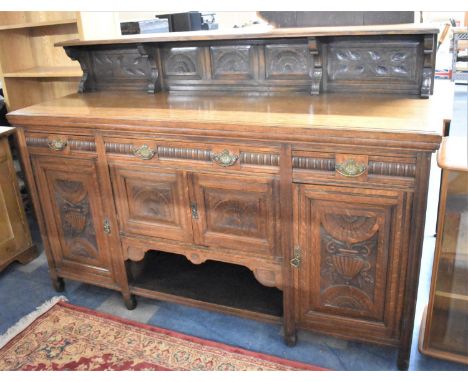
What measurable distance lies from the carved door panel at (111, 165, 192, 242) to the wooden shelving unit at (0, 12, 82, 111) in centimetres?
111

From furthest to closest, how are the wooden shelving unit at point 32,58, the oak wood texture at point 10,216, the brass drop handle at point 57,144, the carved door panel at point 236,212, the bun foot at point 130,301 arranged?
1. the wooden shelving unit at point 32,58
2. the oak wood texture at point 10,216
3. the bun foot at point 130,301
4. the brass drop handle at point 57,144
5. the carved door panel at point 236,212

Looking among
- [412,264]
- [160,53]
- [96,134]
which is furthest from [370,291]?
[160,53]

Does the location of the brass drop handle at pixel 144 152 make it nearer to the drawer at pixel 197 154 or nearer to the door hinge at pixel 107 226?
the drawer at pixel 197 154

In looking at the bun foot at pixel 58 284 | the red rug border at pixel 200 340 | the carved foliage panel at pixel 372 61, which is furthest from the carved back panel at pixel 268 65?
the red rug border at pixel 200 340

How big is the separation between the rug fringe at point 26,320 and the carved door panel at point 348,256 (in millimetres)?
1147

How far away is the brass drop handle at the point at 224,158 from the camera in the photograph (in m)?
1.50

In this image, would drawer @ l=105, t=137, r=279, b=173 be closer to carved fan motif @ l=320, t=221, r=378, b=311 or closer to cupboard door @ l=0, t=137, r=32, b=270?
carved fan motif @ l=320, t=221, r=378, b=311

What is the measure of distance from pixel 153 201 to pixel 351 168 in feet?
2.50

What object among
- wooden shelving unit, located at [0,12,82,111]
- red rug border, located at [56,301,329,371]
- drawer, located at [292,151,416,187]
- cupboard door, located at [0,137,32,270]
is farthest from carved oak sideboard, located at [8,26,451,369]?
wooden shelving unit, located at [0,12,82,111]

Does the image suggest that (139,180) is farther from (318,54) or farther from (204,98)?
(318,54)

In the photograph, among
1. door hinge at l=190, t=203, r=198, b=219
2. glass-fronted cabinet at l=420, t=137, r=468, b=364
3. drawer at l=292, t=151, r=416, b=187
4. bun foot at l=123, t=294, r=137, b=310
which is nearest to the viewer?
drawer at l=292, t=151, r=416, b=187

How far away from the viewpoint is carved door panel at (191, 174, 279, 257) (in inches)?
60.6

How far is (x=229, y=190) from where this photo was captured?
1582 millimetres

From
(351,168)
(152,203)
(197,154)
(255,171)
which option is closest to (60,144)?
(152,203)
